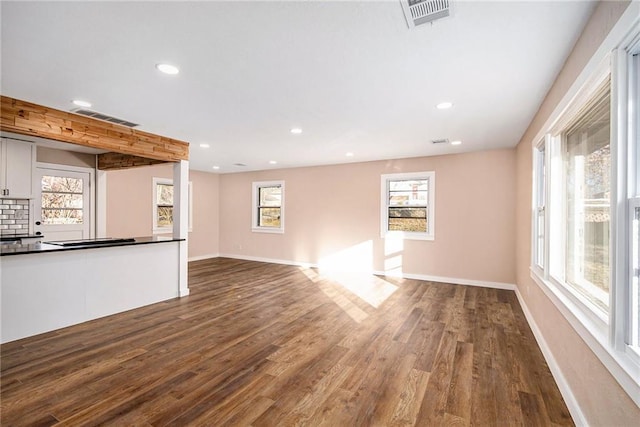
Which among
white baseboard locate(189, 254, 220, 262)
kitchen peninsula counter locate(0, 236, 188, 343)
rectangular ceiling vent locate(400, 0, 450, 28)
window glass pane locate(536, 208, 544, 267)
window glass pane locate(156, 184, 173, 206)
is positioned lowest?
white baseboard locate(189, 254, 220, 262)

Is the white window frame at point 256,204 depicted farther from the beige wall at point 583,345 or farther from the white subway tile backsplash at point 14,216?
the beige wall at point 583,345

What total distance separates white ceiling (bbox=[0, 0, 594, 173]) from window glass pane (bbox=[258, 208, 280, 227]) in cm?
420

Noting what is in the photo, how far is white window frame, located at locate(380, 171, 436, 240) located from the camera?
19.5ft

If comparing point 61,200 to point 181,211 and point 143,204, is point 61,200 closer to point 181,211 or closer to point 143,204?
point 143,204

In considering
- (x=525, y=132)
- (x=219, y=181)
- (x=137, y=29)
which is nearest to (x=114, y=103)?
(x=137, y=29)

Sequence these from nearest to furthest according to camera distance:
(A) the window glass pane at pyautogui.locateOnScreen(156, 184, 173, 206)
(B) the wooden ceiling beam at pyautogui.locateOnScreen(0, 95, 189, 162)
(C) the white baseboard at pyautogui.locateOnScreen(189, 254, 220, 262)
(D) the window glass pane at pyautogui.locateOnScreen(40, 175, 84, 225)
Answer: (B) the wooden ceiling beam at pyautogui.locateOnScreen(0, 95, 189, 162) < (D) the window glass pane at pyautogui.locateOnScreen(40, 175, 84, 225) < (A) the window glass pane at pyautogui.locateOnScreen(156, 184, 173, 206) < (C) the white baseboard at pyautogui.locateOnScreen(189, 254, 220, 262)

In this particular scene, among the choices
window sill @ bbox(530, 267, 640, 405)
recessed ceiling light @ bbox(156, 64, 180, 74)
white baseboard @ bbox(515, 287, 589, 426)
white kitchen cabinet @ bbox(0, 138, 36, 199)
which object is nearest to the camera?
window sill @ bbox(530, 267, 640, 405)

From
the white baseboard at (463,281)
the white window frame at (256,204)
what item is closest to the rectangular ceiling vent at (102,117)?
the white window frame at (256,204)

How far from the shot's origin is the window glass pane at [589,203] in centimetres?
188

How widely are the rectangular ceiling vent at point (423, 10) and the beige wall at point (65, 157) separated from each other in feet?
21.0

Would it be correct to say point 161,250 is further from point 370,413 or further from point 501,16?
point 501,16

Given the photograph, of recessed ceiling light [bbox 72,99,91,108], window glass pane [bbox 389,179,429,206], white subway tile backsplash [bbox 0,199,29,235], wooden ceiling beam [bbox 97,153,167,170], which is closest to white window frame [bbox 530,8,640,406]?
recessed ceiling light [bbox 72,99,91,108]

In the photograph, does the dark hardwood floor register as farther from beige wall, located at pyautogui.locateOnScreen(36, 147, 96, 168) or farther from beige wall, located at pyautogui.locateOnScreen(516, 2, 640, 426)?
beige wall, located at pyautogui.locateOnScreen(36, 147, 96, 168)

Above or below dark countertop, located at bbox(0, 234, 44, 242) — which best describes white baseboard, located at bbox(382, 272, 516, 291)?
below
